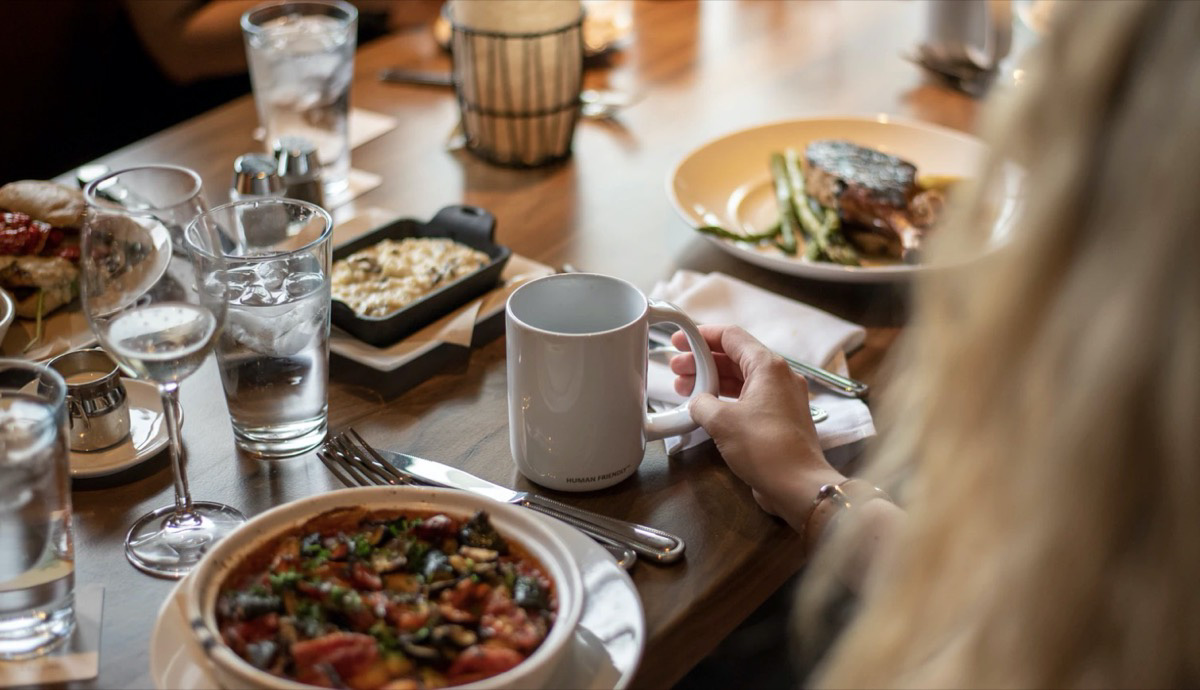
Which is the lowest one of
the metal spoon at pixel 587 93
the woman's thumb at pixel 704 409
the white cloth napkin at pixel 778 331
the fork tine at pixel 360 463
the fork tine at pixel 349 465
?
the metal spoon at pixel 587 93

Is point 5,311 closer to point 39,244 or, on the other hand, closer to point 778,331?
point 39,244

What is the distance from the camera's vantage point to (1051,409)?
0.60m

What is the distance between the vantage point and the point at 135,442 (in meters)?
1.09

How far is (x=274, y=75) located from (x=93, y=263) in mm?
847

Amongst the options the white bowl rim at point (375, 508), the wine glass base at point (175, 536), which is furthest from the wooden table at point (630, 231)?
the white bowl rim at point (375, 508)

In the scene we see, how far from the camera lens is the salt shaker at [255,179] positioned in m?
1.48

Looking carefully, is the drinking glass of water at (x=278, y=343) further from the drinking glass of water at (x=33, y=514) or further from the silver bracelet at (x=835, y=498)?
the silver bracelet at (x=835, y=498)

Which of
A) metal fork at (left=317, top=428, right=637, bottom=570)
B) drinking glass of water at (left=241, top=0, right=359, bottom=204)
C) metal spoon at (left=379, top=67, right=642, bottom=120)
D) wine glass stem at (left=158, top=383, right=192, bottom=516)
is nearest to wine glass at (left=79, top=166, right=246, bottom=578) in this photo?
wine glass stem at (left=158, top=383, right=192, bottom=516)

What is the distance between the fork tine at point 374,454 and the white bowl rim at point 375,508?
15 cm

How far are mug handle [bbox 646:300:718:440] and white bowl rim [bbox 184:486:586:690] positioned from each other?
23 centimetres

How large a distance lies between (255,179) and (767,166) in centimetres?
78

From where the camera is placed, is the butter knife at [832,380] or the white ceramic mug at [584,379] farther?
the butter knife at [832,380]

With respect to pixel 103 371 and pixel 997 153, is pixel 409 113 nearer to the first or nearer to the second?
pixel 103 371

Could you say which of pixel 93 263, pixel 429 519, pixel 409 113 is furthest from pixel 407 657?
pixel 409 113
